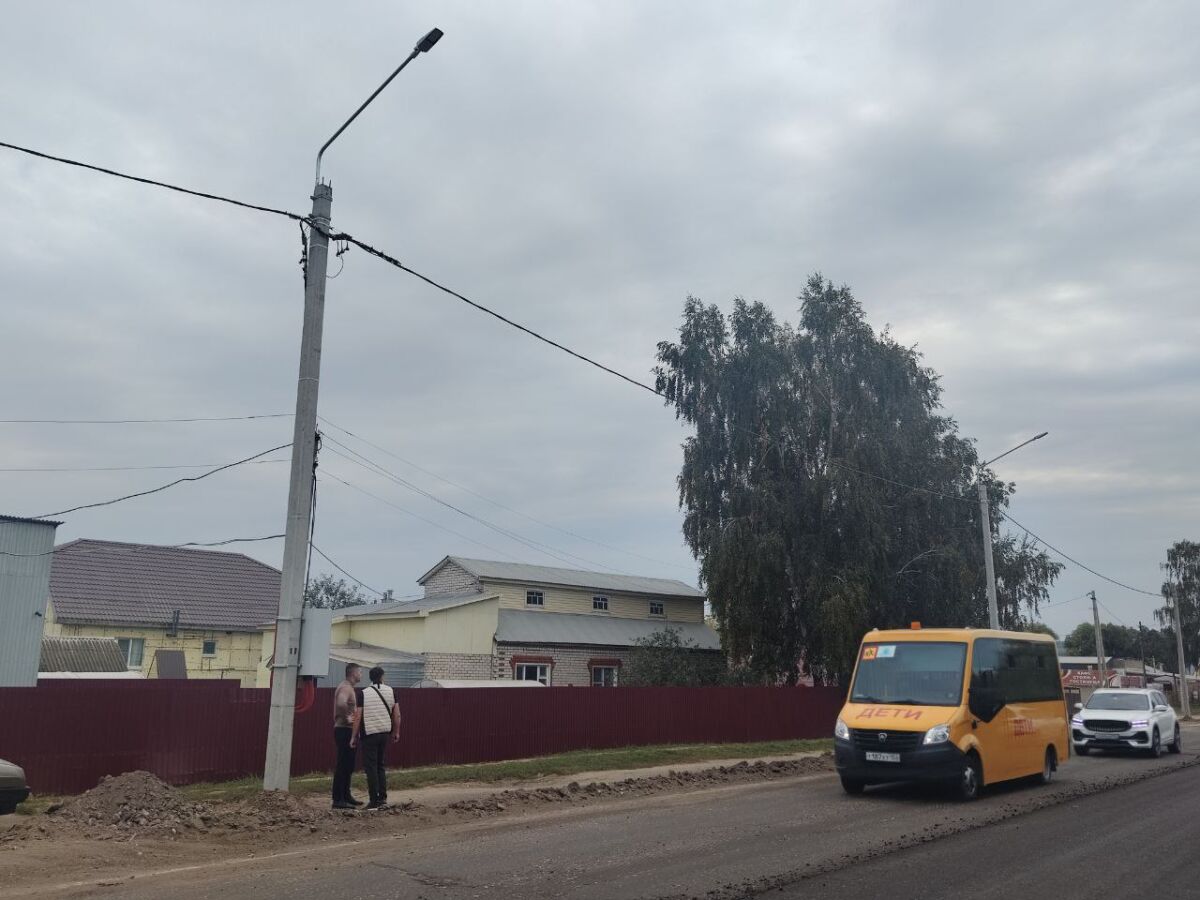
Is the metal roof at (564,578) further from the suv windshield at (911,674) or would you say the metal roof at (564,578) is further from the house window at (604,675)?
the suv windshield at (911,674)

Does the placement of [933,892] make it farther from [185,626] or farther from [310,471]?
[185,626]

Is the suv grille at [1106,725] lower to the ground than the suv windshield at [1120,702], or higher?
lower

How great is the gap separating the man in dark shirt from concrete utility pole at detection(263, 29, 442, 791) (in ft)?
1.91

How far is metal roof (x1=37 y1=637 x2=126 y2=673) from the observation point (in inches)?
1238

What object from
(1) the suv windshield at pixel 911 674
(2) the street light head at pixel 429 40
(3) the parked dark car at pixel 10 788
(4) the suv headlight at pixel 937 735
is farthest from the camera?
(1) the suv windshield at pixel 911 674

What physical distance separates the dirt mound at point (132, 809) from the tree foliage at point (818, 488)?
22.1 m

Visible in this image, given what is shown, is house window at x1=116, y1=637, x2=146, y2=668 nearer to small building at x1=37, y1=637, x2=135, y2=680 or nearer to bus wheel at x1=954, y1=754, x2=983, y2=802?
small building at x1=37, y1=637, x2=135, y2=680

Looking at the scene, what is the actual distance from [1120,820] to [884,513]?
21028 mm

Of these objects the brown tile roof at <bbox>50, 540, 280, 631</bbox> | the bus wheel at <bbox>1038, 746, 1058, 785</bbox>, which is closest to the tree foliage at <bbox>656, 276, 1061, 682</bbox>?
the bus wheel at <bbox>1038, 746, 1058, 785</bbox>

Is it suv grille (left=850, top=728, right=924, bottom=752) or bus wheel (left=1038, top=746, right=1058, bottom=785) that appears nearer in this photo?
suv grille (left=850, top=728, right=924, bottom=752)

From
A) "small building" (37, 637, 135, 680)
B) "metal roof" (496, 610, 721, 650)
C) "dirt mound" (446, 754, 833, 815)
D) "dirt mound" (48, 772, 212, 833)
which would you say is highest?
"metal roof" (496, 610, 721, 650)

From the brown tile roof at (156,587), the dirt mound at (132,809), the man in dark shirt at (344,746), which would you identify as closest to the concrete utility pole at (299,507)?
the man in dark shirt at (344,746)

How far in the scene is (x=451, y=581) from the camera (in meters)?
38.7

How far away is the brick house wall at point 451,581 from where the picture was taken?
37156 millimetres
